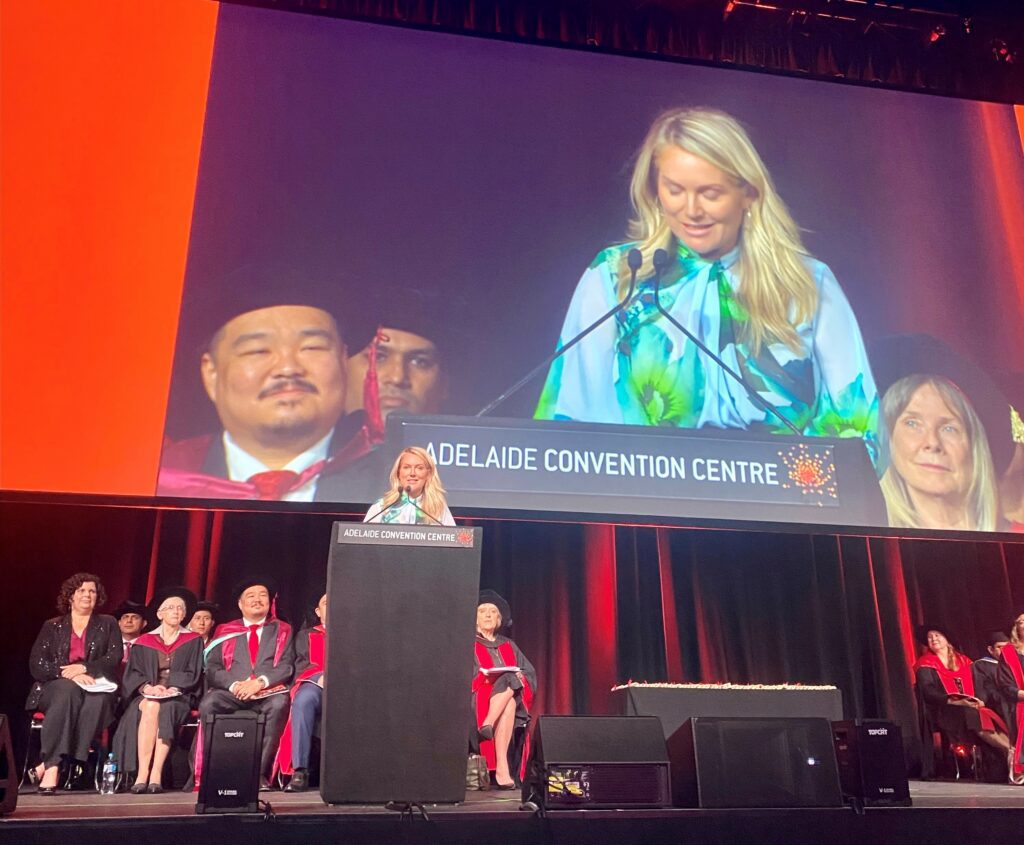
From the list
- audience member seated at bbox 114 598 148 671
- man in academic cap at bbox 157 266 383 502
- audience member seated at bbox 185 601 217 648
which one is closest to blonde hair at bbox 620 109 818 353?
man in academic cap at bbox 157 266 383 502

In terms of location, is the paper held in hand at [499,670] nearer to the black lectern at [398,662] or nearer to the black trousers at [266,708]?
the black trousers at [266,708]

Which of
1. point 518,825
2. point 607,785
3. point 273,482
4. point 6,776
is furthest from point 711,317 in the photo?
point 6,776

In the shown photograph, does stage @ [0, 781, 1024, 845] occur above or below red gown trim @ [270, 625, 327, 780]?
below

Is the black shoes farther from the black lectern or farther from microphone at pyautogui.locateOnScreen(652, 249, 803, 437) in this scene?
microphone at pyautogui.locateOnScreen(652, 249, 803, 437)

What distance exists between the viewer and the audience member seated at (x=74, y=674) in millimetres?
4691

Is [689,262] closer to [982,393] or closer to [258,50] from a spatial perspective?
[982,393]

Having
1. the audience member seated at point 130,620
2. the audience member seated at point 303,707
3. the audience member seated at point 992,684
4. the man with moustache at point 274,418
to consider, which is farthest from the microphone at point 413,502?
the audience member seated at point 992,684

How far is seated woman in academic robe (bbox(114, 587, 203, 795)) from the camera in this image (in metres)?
4.72

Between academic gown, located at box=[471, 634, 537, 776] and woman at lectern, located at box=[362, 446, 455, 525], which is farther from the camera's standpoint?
academic gown, located at box=[471, 634, 537, 776]

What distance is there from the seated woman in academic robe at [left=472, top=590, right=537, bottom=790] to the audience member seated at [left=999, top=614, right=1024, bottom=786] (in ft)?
9.44

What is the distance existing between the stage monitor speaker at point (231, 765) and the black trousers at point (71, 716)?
95.5 inches

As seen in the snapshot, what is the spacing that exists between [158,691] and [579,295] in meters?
3.21

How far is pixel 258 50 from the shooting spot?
18.8 feet

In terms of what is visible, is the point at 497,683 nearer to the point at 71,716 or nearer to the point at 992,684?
the point at 71,716
